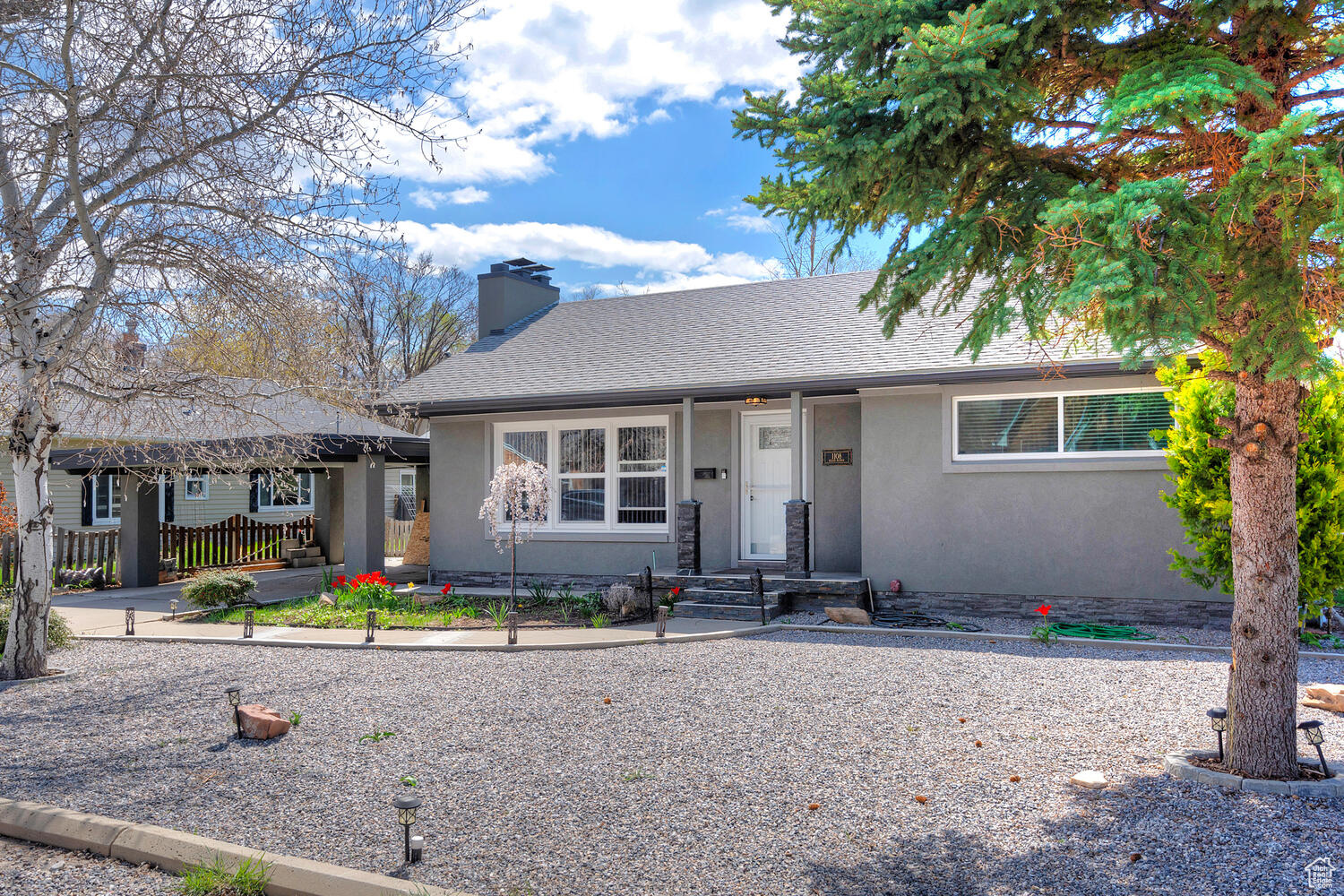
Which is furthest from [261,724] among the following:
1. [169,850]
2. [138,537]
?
[138,537]

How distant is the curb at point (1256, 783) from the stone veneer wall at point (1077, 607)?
5608 mm

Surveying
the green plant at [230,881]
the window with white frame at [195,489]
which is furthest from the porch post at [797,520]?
the window with white frame at [195,489]

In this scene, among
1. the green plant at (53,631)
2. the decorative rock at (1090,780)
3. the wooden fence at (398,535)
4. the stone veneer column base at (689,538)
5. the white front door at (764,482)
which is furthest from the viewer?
the wooden fence at (398,535)

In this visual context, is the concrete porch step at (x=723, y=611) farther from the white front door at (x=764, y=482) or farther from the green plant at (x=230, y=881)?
the green plant at (x=230, y=881)

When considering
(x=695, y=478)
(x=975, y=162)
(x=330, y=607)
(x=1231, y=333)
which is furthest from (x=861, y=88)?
(x=330, y=607)

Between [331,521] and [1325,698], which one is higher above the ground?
[331,521]

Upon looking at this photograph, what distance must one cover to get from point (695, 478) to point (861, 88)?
8.88 m

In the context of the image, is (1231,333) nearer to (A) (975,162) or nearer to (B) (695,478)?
(A) (975,162)

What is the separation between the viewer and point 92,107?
7297 mm

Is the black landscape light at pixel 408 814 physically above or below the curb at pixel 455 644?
above

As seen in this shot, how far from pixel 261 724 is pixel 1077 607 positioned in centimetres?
859

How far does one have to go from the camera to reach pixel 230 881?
12.4 feet

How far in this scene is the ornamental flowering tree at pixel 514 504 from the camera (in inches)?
436

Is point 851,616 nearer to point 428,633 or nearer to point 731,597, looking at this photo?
point 731,597
